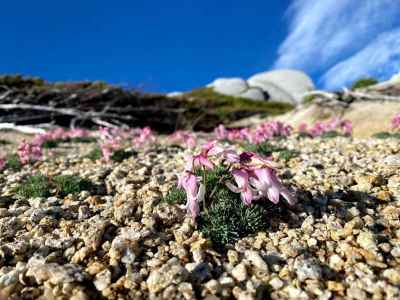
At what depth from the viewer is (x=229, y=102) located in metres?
35.6

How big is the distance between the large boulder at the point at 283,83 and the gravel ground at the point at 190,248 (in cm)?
5117

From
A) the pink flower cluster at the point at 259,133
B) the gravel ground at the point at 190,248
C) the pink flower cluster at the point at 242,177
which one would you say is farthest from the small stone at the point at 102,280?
the pink flower cluster at the point at 259,133

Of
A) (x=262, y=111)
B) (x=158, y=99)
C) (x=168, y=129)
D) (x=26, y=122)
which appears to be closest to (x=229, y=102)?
(x=262, y=111)

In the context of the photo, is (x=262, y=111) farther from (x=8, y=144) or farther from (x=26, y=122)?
(x=8, y=144)

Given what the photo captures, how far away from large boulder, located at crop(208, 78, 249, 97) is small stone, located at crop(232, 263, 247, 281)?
49.3 metres

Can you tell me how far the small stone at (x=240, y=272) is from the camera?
3.22 metres

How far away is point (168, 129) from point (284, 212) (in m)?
17.3

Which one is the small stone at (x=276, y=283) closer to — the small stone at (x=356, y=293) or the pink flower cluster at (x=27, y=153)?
the small stone at (x=356, y=293)

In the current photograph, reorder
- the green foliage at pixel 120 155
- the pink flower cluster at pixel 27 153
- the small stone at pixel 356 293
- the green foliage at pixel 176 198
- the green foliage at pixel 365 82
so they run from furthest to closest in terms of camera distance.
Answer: the green foliage at pixel 365 82 → the green foliage at pixel 120 155 → the pink flower cluster at pixel 27 153 → the green foliage at pixel 176 198 → the small stone at pixel 356 293

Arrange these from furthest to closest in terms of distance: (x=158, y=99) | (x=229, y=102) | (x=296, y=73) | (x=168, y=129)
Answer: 1. (x=296, y=73)
2. (x=229, y=102)
3. (x=158, y=99)
4. (x=168, y=129)

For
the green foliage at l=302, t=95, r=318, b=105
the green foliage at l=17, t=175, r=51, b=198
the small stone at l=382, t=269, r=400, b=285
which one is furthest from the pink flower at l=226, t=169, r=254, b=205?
the green foliage at l=302, t=95, r=318, b=105

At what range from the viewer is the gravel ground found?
3.09 meters

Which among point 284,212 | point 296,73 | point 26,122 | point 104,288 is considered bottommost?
point 104,288

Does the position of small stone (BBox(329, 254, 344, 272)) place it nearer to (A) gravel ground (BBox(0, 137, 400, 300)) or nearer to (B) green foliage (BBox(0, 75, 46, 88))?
(A) gravel ground (BBox(0, 137, 400, 300))
